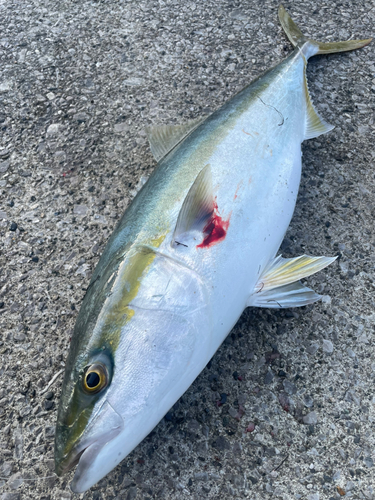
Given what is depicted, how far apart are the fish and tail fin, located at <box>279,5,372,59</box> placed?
887 mm

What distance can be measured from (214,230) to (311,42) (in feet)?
7.09

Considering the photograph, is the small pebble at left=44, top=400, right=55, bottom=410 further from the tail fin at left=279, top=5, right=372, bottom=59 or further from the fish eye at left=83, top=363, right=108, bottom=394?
the tail fin at left=279, top=5, right=372, bottom=59

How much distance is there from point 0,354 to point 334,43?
11.1 ft

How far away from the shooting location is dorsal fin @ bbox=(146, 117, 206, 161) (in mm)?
2473

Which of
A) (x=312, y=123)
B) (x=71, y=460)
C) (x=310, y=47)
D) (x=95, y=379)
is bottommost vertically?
(x=312, y=123)

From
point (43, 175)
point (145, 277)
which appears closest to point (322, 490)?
point (145, 277)

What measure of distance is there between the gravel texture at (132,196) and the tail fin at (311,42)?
0.09 meters

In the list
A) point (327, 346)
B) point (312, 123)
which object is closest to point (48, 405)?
point (327, 346)

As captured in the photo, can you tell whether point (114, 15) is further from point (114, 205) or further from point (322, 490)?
point (322, 490)

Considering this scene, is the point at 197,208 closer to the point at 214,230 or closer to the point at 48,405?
the point at 214,230

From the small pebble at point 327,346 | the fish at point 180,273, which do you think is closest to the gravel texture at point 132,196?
the small pebble at point 327,346

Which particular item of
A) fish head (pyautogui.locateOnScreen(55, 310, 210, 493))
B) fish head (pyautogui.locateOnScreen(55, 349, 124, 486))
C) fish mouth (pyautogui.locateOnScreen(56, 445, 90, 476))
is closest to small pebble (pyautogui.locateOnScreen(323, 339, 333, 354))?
fish head (pyautogui.locateOnScreen(55, 310, 210, 493))

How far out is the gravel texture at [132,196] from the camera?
1.92m

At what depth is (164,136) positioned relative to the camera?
8.18 ft
